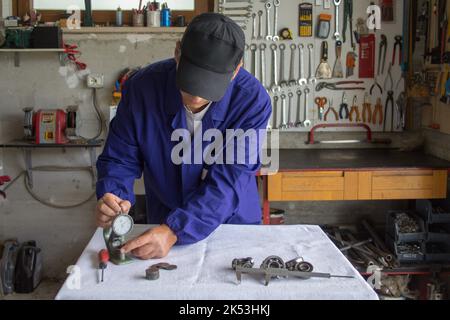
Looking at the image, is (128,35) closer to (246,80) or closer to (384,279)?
(246,80)

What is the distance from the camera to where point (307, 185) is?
3.07m

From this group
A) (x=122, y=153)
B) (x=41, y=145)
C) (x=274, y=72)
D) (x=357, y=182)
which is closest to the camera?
(x=122, y=153)

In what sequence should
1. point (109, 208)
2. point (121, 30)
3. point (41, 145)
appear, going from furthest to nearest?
point (121, 30), point (41, 145), point (109, 208)

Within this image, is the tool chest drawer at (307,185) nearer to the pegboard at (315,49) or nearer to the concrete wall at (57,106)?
the pegboard at (315,49)

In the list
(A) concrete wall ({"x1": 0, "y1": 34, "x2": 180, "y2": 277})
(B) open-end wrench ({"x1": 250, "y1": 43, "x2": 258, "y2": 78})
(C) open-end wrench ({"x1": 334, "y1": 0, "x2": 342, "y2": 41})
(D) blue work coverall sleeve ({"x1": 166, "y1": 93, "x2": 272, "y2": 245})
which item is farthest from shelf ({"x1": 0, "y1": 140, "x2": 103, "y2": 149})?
(D) blue work coverall sleeve ({"x1": 166, "y1": 93, "x2": 272, "y2": 245})

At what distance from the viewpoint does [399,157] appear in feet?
11.2

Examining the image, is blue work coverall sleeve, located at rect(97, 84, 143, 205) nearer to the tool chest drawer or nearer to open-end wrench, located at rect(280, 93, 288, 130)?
the tool chest drawer

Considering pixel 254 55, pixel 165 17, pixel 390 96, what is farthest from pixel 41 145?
pixel 390 96

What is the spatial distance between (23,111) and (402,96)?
99.8 inches

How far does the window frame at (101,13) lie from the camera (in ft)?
11.8

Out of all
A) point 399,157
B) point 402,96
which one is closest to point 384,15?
point 402,96

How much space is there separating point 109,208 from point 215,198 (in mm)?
325

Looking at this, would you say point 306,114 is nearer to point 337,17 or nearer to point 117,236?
point 337,17

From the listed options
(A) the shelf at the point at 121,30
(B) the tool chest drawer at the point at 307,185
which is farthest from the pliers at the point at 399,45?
(A) the shelf at the point at 121,30
